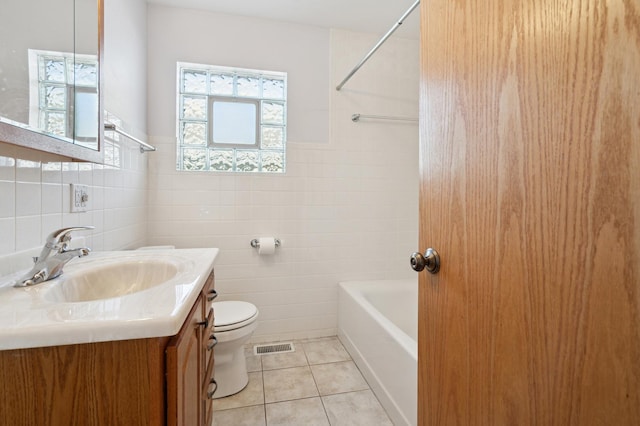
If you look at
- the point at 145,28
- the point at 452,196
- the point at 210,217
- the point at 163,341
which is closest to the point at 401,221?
the point at 210,217

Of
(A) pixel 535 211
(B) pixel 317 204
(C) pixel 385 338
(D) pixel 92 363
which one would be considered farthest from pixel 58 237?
(B) pixel 317 204

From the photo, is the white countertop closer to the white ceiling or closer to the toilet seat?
the toilet seat

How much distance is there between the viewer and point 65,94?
990 mm

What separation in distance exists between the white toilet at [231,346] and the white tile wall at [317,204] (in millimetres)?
497

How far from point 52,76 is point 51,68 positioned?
0.02 m

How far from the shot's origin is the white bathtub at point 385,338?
1.38 metres

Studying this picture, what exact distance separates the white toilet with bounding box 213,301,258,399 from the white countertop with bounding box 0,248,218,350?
879mm

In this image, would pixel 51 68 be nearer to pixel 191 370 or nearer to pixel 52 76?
pixel 52 76

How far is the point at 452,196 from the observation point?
739 mm

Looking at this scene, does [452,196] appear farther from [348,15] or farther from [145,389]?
[348,15]

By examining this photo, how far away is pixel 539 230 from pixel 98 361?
33.9 inches

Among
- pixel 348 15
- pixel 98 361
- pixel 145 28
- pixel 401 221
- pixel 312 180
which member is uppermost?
pixel 348 15

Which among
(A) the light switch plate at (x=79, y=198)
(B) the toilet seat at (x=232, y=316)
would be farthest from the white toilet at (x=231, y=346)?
(A) the light switch plate at (x=79, y=198)

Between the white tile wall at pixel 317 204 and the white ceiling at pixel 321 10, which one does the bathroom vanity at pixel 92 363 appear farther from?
the white ceiling at pixel 321 10
